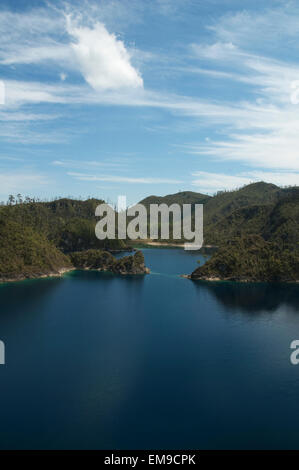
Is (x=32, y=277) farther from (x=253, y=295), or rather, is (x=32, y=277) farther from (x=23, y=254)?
(x=253, y=295)

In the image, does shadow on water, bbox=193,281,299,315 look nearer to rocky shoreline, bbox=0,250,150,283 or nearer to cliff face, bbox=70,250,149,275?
cliff face, bbox=70,250,149,275

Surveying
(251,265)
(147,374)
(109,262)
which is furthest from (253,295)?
(109,262)

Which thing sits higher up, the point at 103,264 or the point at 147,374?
the point at 103,264

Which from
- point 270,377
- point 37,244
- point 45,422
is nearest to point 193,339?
point 270,377

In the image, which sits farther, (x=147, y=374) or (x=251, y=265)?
(x=251, y=265)

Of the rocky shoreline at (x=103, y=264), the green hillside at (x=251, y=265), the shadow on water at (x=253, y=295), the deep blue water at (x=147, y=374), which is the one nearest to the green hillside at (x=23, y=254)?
the rocky shoreline at (x=103, y=264)

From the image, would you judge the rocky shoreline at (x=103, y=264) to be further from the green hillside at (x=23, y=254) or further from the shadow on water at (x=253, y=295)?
→ the shadow on water at (x=253, y=295)
